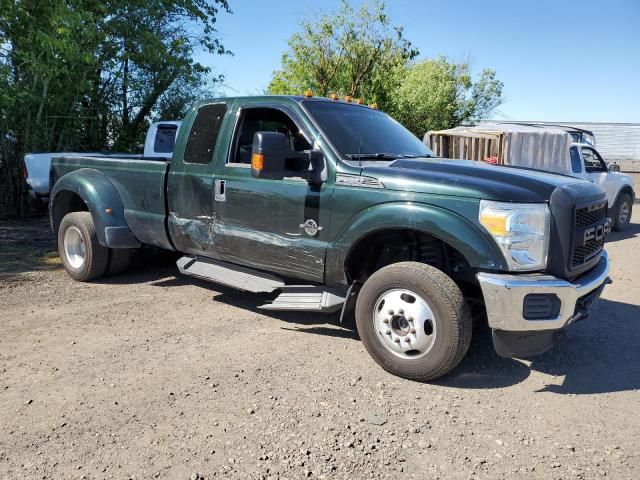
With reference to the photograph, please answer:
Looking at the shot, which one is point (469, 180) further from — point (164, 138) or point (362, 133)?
point (164, 138)

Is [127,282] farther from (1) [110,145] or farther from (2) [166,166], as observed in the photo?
(1) [110,145]

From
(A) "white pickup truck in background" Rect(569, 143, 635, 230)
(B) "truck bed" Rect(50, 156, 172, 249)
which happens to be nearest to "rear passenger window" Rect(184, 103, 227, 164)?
(B) "truck bed" Rect(50, 156, 172, 249)

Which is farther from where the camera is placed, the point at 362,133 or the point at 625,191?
the point at 625,191

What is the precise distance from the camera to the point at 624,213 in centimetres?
1229

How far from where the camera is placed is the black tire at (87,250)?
20.2ft

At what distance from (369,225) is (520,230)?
1.02 m

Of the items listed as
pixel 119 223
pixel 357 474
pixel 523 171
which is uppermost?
pixel 523 171

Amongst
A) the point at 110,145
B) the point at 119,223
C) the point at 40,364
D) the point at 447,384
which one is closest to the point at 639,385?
the point at 447,384

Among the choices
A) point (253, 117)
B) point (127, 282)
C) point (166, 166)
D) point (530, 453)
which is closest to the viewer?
point (530, 453)

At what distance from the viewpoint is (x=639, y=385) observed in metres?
3.89

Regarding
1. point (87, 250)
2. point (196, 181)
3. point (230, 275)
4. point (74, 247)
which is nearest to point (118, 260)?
point (87, 250)

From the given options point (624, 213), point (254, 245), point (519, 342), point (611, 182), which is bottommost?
point (519, 342)

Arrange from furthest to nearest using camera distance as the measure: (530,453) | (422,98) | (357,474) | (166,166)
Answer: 1. (422,98)
2. (166,166)
3. (530,453)
4. (357,474)

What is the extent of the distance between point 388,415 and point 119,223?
3.80 metres
